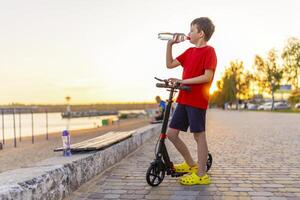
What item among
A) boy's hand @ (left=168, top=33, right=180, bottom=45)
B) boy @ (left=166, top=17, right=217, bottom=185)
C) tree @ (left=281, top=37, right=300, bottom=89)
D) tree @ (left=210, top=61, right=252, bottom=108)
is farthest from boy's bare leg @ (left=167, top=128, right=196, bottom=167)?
tree @ (left=210, top=61, right=252, bottom=108)

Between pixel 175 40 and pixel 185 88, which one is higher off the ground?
pixel 175 40

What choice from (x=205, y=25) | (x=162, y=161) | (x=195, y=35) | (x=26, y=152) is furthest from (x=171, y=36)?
(x=26, y=152)

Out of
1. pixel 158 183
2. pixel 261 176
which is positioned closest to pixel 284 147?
pixel 261 176

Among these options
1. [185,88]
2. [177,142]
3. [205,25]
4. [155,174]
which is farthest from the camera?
[177,142]

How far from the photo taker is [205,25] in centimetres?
486

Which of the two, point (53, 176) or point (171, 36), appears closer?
point (53, 176)

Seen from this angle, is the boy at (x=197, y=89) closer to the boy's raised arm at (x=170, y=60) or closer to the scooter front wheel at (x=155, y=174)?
the boy's raised arm at (x=170, y=60)

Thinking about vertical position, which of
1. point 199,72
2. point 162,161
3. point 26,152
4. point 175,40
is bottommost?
point 26,152

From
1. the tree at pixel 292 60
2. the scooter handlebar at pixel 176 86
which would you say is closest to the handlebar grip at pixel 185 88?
the scooter handlebar at pixel 176 86

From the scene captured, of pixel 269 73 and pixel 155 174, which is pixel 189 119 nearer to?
pixel 155 174

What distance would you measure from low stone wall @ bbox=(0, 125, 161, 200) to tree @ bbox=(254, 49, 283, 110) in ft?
205

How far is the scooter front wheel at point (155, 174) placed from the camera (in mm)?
4898

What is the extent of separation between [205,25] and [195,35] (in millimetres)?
179

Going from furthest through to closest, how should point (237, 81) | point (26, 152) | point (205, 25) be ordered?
point (237, 81) → point (26, 152) → point (205, 25)
